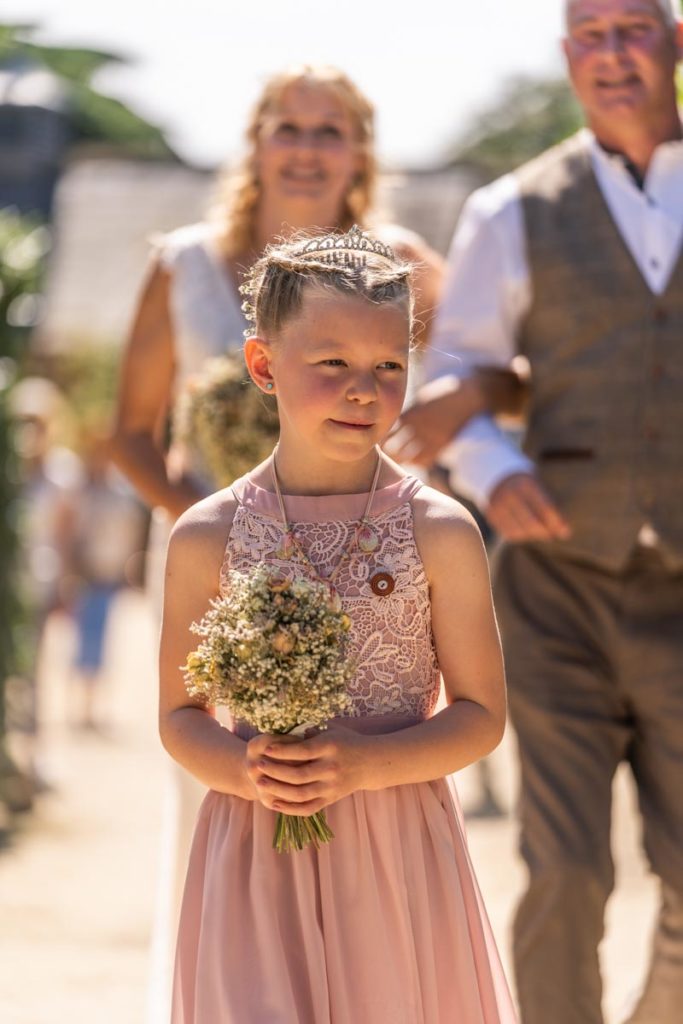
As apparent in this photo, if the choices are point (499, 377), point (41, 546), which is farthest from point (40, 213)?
point (499, 377)

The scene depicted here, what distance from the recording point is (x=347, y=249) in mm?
3047

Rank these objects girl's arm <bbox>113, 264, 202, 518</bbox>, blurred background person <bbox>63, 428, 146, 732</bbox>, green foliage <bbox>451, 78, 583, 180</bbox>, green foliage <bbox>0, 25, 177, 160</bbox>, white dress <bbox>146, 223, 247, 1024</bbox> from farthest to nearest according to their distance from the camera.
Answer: green foliage <bbox>451, 78, 583, 180</bbox> < green foliage <bbox>0, 25, 177, 160</bbox> < blurred background person <bbox>63, 428, 146, 732</bbox> < girl's arm <bbox>113, 264, 202, 518</bbox> < white dress <bbox>146, 223, 247, 1024</bbox>

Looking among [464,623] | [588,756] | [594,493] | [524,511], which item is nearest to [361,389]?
[464,623]

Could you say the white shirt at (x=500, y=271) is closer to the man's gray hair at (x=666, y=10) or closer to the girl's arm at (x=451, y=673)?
the man's gray hair at (x=666, y=10)

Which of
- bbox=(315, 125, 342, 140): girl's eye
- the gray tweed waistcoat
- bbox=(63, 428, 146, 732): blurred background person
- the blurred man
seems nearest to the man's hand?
the blurred man

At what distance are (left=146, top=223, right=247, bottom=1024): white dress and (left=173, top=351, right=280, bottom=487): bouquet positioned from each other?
196mm

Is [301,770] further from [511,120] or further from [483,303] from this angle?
[511,120]

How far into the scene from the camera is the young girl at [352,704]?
2943mm

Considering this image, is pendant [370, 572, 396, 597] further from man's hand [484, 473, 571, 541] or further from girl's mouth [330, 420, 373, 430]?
man's hand [484, 473, 571, 541]

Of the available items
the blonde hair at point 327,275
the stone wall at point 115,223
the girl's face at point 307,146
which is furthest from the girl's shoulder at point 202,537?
the stone wall at point 115,223

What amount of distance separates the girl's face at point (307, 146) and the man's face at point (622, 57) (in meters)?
0.61

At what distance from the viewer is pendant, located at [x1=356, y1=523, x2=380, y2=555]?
3.02m

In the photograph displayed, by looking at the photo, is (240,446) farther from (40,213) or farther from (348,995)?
(40,213)

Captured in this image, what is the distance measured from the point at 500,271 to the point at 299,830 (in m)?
1.99
